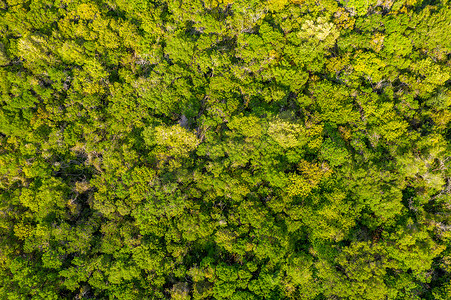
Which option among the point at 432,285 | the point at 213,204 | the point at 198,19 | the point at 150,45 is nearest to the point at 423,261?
the point at 432,285

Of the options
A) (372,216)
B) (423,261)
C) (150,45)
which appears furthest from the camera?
(150,45)

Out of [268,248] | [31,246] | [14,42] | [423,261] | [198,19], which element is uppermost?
[198,19]

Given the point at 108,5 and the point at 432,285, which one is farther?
the point at 108,5

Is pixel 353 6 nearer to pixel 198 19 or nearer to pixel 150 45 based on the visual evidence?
pixel 198 19

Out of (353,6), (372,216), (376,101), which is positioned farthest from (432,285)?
(353,6)

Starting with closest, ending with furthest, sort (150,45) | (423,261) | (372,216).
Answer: (423,261), (372,216), (150,45)

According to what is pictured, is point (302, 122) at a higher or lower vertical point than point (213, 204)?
higher
